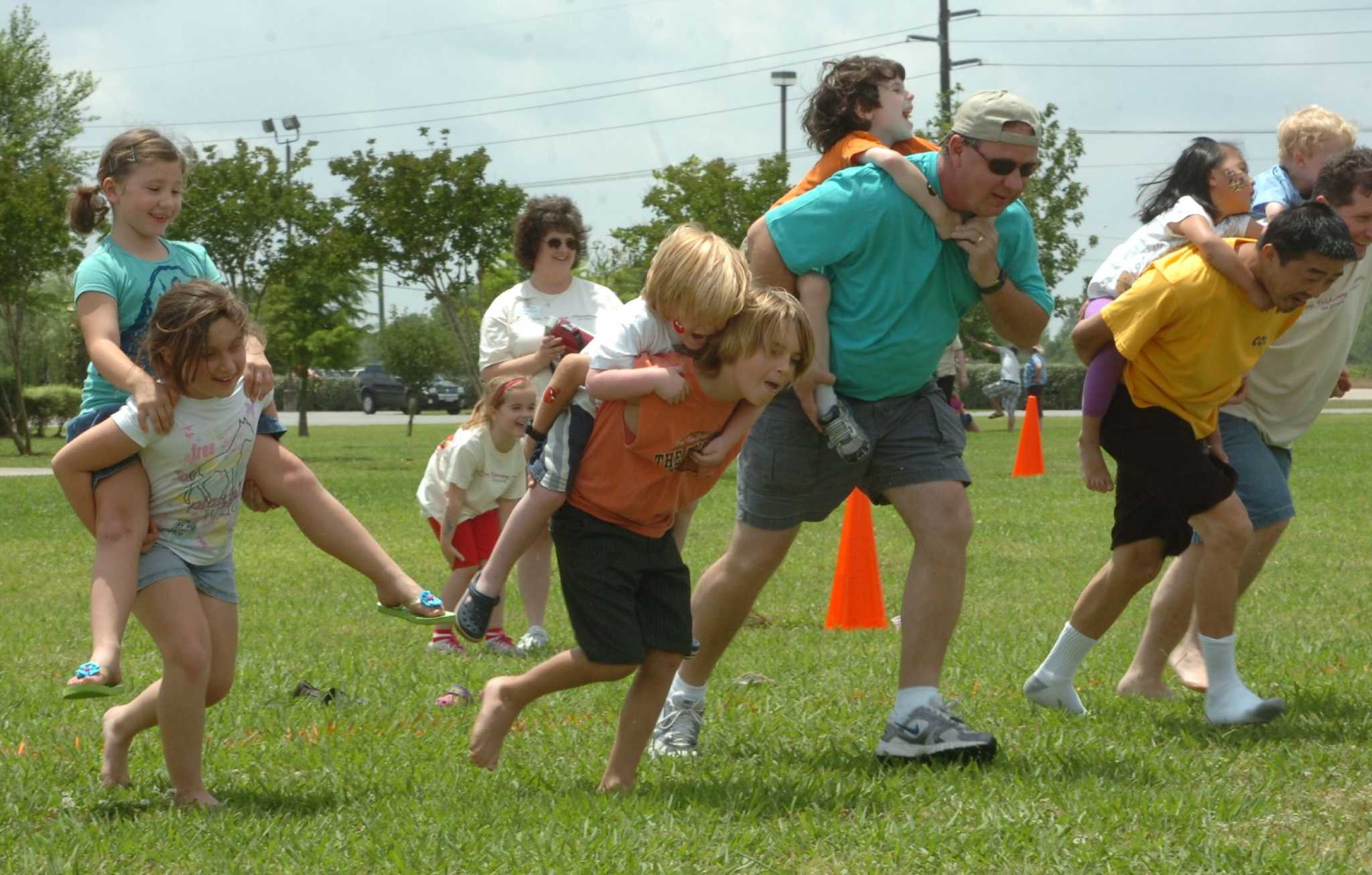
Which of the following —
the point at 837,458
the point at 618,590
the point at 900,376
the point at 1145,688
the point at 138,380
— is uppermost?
the point at 138,380

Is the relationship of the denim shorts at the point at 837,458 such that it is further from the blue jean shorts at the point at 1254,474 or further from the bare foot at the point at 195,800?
the bare foot at the point at 195,800

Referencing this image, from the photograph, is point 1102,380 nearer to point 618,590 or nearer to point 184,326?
point 618,590

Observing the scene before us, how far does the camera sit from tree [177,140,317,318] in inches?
1133

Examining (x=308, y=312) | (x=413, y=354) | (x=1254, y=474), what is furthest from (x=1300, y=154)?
(x=413, y=354)

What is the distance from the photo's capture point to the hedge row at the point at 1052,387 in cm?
5716

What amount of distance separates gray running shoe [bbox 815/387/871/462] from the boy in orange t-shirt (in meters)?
0.48

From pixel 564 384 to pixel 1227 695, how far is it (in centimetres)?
251

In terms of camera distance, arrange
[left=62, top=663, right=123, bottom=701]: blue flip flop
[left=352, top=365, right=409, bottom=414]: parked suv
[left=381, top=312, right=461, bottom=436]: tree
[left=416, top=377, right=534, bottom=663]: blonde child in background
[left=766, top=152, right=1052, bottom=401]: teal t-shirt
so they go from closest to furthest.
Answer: [left=62, top=663, right=123, bottom=701]: blue flip flop < [left=766, top=152, right=1052, bottom=401]: teal t-shirt < [left=416, top=377, right=534, bottom=663]: blonde child in background < [left=381, top=312, right=461, bottom=436]: tree < [left=352, top=365, right=409, bottom=414]: parked suv

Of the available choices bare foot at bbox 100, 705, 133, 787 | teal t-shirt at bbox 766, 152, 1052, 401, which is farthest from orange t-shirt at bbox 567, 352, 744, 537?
bare foot at bbox 100, 705, 133, 787

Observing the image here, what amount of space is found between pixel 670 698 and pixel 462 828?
49.2 inches

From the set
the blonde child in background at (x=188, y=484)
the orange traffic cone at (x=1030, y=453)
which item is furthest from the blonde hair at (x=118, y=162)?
the orange traffic cone at (x=1030, y=453)

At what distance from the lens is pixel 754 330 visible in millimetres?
4223

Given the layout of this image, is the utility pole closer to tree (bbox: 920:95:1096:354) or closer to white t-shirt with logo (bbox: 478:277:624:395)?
tree (bbox: 920:95:1096:354)

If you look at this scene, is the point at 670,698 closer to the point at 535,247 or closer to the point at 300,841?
the point at 300,841
